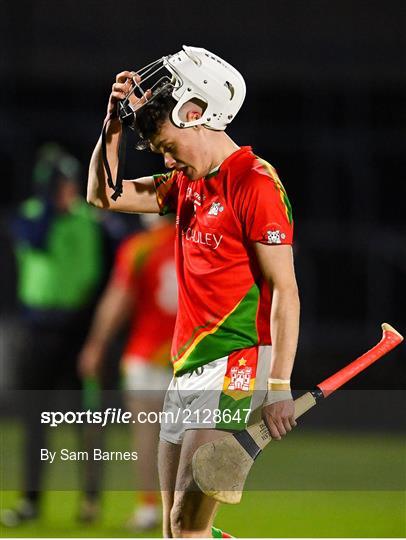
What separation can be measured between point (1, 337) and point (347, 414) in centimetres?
263

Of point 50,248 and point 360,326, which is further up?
point 50,248

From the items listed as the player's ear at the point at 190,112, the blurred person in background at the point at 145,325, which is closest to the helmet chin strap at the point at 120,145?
the player's ear at the point at 190,112

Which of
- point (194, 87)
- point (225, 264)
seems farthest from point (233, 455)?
point (194, 87)

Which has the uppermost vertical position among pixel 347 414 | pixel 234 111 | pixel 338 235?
pixel 234 111

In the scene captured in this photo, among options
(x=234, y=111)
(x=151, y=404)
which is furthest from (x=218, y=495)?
(x=151, y=404)

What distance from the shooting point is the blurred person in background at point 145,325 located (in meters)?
6.18

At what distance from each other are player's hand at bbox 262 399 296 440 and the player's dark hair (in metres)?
0.93

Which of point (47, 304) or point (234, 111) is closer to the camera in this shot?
point (234, 111)

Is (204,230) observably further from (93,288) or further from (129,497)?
(129,497)

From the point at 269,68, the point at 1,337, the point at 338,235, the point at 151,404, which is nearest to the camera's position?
the point at 151,404

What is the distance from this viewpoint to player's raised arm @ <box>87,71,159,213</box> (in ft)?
13.2

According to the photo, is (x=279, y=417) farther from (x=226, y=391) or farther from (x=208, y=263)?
(x=208, y=263)

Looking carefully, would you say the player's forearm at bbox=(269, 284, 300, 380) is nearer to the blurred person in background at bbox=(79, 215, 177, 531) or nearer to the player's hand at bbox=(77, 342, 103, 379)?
the blurred person in background at bbox=(79, 215, 177, 531)

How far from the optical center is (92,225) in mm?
6766
